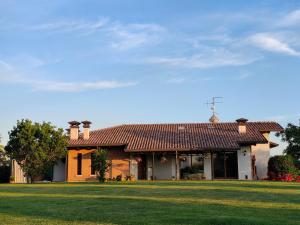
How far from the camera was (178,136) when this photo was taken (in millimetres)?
36656

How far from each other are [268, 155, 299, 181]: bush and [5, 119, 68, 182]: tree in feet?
52.8

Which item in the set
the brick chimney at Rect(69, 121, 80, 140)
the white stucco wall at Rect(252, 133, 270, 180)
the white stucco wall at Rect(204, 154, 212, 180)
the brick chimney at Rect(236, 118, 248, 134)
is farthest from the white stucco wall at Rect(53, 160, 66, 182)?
the white stucco wall at Rect(252, 133, 270, 180)

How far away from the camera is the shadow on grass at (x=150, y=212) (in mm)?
9859

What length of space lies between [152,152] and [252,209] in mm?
22354

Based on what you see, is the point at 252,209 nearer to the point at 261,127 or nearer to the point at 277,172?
the point at 277,172

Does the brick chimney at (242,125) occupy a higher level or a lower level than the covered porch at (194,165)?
higher

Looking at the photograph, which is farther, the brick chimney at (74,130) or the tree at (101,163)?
the brick chimney at (74,130)

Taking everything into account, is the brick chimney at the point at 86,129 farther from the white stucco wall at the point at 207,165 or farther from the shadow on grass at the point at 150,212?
the shadow on grass at the point at 150,212

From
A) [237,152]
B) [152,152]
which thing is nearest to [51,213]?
[152,152]

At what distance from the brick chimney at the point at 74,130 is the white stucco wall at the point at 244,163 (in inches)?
548

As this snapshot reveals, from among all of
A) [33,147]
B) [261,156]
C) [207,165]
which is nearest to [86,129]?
[33,147]

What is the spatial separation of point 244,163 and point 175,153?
5595 mm

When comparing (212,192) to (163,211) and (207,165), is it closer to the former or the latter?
(163,211)

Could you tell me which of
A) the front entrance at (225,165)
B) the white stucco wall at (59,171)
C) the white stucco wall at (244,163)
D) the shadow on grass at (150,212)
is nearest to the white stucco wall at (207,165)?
the front entrance at (225,165)
